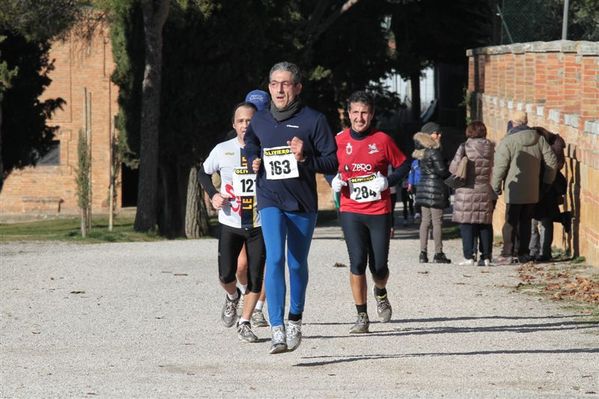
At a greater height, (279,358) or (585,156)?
(585,156)

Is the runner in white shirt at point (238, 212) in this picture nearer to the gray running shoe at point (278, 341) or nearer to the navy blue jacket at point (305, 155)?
the gray running shoe at point (278, 341)

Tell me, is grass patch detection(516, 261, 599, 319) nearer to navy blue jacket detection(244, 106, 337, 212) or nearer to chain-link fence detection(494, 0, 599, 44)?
navy blue jacket detection(244, 106, 337, 212)

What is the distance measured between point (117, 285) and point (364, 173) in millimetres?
5536

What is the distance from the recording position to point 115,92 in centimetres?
5531

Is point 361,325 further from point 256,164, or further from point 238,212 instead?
point 256,164

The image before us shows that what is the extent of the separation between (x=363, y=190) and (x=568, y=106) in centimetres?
1014

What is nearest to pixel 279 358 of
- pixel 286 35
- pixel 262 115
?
pixel 262 115

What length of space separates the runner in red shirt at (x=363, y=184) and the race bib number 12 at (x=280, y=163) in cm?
158

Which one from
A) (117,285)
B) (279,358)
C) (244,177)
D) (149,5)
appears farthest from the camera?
(149,5)

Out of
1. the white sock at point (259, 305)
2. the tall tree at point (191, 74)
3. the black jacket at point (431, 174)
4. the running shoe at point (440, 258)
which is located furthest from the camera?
the tall tree at point (191, 74)

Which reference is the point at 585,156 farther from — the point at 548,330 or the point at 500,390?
the point at 500,390

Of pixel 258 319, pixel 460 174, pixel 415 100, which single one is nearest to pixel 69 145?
pixel 415 100

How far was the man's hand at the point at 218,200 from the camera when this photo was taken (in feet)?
39.9

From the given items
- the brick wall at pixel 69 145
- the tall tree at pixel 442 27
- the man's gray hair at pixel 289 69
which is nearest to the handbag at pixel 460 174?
the man's gray hair at pixel 289 69
